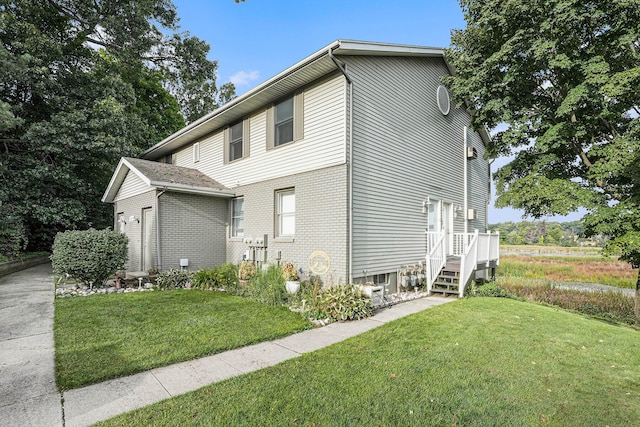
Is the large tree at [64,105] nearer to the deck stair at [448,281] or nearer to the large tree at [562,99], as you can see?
the deck stair at [448,281]

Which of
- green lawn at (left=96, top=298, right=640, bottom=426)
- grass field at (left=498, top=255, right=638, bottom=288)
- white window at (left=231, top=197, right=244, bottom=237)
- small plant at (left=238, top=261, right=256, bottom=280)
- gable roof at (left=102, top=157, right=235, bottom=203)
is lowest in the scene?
grass field at (left=498, top=255, right=638, bottom=288)

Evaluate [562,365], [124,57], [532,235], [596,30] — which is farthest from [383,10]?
[532,235]

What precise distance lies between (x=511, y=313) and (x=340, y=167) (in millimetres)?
5055

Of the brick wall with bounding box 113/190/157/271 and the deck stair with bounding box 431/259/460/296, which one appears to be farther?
the brick wall with bounding box 113/190/157/271

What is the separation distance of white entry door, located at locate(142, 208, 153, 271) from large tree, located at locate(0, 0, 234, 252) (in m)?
6.00

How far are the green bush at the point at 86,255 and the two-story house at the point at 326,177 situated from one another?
1.30m

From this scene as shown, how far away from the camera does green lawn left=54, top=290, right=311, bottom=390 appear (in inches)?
155

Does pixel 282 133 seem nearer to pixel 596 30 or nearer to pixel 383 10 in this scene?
pixel 383 10

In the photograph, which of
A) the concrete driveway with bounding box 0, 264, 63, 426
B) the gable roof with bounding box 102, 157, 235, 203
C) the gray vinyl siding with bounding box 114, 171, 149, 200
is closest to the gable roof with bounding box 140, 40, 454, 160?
the gable roof with bounding box 102, 157, 235, 203

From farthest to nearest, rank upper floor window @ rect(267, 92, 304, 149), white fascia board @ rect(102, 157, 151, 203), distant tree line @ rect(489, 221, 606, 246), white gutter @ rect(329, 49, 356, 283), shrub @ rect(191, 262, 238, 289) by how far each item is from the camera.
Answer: distant tree line @ rect(489, 221, 606, 246) < white fascia board @ rect(102, 157, 151, 203) < shrub @ rect(191, 262, 238, 289) < upper floor window @ rect(267, 92, 304, 149) < white gutter @ rect(329, 49, 356, 283)

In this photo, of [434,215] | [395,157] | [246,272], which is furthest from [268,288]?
[434,215]

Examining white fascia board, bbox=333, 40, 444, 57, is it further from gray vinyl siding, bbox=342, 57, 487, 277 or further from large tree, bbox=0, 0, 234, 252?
large tree, bbox=0, 0, 234, 252

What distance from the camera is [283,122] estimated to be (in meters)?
9.27

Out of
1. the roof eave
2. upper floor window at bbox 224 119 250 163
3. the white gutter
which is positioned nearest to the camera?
the white gutter
